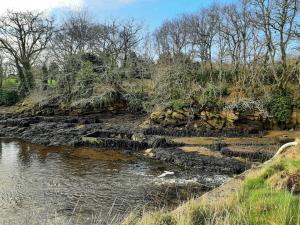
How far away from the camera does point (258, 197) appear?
631cm

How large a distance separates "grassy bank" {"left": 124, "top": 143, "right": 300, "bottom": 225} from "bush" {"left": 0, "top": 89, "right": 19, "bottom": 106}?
39429 mm

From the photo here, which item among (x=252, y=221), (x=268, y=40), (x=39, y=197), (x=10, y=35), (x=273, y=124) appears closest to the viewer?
(x=252, y=221)

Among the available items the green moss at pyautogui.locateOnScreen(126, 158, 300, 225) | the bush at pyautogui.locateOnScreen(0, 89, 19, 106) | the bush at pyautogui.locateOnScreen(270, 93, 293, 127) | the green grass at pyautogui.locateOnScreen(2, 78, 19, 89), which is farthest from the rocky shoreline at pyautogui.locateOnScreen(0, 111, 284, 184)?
the green grass at pyautogui.locateOnScreen(2, 78, 19, 89)

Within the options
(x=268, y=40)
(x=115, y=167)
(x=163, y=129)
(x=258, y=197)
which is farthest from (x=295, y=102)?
(x=258, y=197)

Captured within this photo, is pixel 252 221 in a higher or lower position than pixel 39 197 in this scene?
higher

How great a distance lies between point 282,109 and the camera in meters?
24.8

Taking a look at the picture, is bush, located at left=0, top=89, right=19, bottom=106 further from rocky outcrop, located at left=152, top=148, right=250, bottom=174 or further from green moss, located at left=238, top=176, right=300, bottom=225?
green moss, located at left=238, top=176, right=300, bottom=225

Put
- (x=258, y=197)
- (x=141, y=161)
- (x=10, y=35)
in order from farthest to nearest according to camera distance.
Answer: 1. (x=10, y=35)
2. (x=141, y=161)
3. (x=258, y=197)

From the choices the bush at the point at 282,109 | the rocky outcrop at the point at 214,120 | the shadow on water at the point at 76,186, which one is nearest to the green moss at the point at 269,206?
the shadow on water at the point at 76,186

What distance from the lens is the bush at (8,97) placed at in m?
42.7

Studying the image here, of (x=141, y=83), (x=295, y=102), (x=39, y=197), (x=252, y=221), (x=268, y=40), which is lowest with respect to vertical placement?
(x=39, y=197)

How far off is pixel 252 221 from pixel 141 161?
13.5 meters

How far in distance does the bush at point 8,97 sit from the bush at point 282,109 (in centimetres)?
2999

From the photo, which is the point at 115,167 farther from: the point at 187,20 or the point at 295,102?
the point at 187,20
